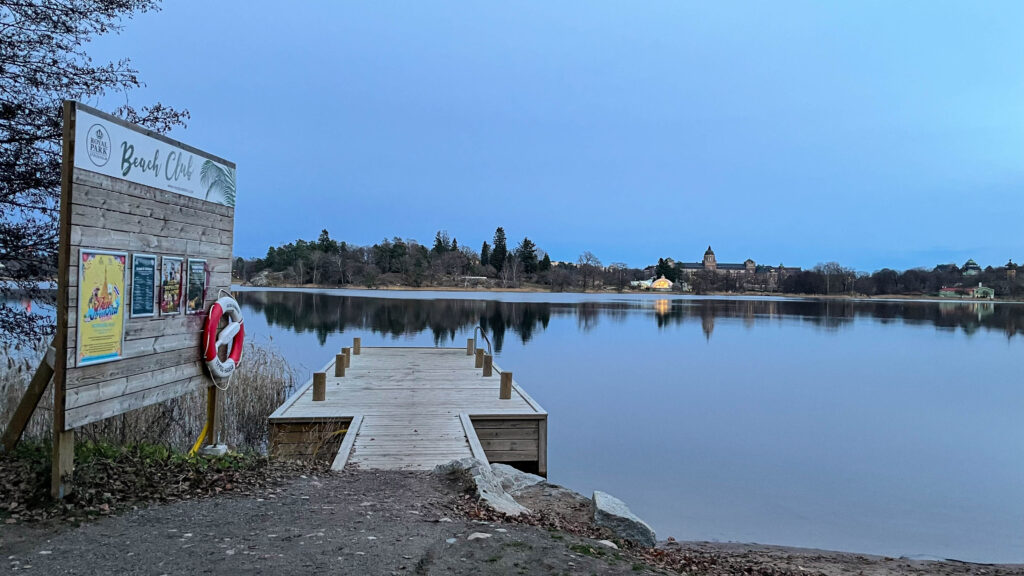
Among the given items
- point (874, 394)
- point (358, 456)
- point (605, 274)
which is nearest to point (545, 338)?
point (874, 394)

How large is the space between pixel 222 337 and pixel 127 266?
1.59 meters

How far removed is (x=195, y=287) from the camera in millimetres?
5652

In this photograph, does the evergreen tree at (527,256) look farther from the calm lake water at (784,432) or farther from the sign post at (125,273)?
the sign post at (125,273)

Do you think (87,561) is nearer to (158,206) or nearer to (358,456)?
(158,206)

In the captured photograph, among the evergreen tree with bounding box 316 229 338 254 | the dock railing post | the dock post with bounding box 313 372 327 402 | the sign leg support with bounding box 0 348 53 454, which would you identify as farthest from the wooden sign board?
the evergreen tree with bounding box 316 229 338 254

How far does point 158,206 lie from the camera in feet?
16.7

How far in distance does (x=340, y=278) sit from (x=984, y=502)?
85.8 m

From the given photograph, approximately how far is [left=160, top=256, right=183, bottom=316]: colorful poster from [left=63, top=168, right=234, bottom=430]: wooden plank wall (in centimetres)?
6

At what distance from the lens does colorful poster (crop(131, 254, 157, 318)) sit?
4.75 m

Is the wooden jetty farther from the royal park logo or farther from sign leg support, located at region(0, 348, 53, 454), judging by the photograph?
the royal park logo

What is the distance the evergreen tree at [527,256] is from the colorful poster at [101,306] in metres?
92.3

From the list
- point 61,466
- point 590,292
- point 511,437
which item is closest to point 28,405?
point 61,466

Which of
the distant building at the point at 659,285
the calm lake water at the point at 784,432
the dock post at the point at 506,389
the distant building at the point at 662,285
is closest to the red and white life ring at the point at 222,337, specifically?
the dock post at the point at 506,389

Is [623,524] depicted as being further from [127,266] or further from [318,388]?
[318,388]
